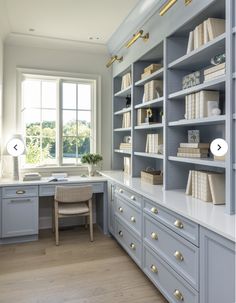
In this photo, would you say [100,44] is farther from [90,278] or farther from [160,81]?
[90,278]

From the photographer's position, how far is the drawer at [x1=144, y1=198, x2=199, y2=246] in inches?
65.9

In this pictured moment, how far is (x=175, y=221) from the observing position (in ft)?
6.20

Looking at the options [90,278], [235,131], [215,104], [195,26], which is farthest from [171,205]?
[195,26]

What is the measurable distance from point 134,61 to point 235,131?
6.52 feet

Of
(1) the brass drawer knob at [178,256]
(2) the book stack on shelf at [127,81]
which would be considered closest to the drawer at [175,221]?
(1) the brass drawer knob at [178,256]

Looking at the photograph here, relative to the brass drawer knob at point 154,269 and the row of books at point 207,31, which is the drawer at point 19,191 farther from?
the row of books at point 207,31

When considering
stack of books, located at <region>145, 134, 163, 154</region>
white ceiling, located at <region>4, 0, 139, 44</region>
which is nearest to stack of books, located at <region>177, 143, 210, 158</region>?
stack of books, located at <region>145, 134, 163, 154</region>

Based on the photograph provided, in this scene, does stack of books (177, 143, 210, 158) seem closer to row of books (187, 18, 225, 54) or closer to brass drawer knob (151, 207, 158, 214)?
brass drawer knob (151, 207, 158, 214)

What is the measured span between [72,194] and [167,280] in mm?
1643

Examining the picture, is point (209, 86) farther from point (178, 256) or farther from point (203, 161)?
point (178, 256)

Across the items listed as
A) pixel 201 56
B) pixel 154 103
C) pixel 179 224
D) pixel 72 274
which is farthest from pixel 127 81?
pixel 72 274

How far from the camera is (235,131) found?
5.56 feet

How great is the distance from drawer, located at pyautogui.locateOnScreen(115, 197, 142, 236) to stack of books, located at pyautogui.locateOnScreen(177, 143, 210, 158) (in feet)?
2.40

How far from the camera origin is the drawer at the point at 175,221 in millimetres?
1673
